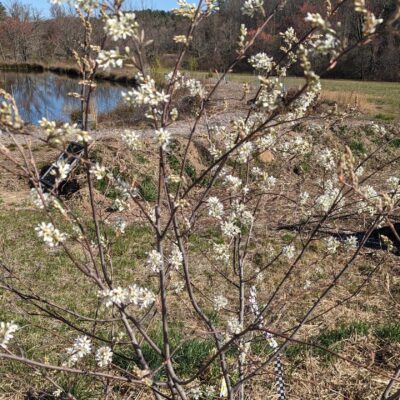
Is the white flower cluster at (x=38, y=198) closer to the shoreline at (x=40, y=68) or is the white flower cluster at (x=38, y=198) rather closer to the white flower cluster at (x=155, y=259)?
the white flower cluster at (x=155, y=259)

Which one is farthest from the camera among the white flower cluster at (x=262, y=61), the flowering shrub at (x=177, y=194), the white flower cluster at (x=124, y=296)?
the white flower cluster at (x=262, y=61)

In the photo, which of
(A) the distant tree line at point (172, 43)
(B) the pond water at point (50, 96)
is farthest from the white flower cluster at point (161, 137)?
(A) the distant tree line at point (172, 43)

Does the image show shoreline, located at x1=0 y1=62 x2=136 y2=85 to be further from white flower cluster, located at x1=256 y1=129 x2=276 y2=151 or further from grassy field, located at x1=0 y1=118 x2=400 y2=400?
white flower cluster, located at x1=256 y1=129 x2=276 y2=151

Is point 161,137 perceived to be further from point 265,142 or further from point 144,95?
point 265,142

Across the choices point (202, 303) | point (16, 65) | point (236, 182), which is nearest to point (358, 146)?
point (202, 303)

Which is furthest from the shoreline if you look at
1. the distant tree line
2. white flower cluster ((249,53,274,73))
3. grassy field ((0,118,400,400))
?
white flower cluster ((249,53,274,73))

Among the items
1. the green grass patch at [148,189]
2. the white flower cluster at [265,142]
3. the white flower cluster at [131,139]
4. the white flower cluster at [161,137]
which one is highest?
the white flower cluster at [161,137]

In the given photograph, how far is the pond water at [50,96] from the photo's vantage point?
65.2 ft

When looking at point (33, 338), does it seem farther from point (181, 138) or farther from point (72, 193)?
point (181, 138)

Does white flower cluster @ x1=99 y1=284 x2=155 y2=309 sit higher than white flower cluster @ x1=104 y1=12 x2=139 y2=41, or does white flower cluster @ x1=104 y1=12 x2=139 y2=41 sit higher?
white flower cluster @ x1=104 y1=12 x2=139 y2=41

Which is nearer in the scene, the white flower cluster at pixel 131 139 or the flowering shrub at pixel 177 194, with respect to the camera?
the flowering shrub at pixel 177 194

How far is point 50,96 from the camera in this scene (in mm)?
26344

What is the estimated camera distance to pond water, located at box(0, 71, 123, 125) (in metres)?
19.9

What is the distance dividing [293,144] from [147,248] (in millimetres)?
4054
